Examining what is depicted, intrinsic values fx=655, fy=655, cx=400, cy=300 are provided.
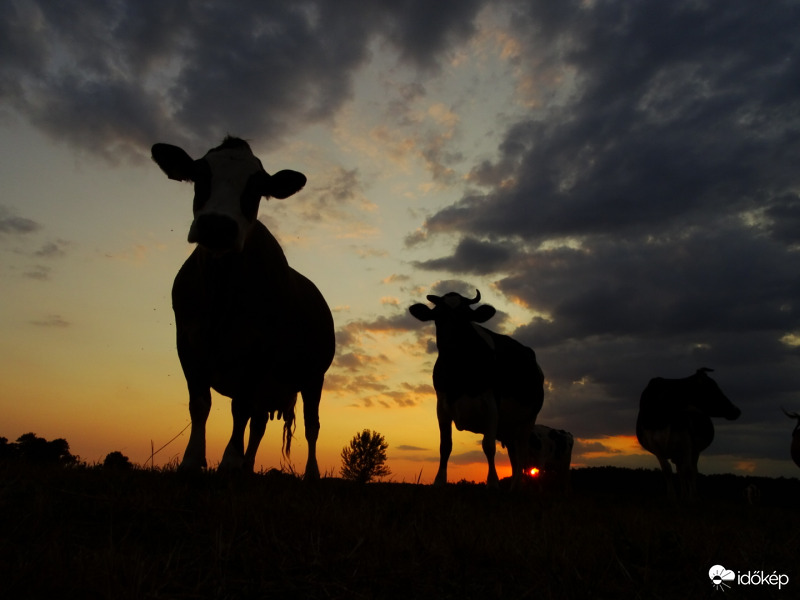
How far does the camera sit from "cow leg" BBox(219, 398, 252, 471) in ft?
22.1

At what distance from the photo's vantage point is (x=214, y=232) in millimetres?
6199

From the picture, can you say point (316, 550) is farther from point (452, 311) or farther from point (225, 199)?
point (452, 311)

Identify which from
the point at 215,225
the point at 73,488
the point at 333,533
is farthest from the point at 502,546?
the point at 215,225

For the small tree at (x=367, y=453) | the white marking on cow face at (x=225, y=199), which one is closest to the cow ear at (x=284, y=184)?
the white marking on cow face at (x=225, y=199)

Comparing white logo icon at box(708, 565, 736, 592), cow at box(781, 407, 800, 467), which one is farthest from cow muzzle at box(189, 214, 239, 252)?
cow at box(781, 407, 800, 467)

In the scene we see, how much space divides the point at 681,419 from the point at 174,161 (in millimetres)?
12169

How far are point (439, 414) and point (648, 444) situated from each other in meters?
6.24

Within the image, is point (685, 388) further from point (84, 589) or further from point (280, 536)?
point (84, 589)

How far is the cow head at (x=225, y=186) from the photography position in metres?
6.24

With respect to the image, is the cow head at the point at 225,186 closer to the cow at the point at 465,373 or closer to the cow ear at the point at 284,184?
the cow ear at the point at 284,184

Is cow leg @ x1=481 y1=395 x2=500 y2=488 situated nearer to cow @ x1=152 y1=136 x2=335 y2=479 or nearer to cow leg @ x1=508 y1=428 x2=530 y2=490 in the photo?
cow leg @ x1=508 y1=428 x2=530 y2=490

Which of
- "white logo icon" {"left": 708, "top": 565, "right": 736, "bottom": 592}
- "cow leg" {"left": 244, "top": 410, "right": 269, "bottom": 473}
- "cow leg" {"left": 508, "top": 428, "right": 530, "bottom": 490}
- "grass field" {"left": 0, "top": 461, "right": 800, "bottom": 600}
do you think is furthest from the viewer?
"cow leg" {"left": 508, "top": 428, "right": 530, "bottom": 490}

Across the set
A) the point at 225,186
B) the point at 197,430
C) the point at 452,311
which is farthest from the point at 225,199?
the point at 452,311

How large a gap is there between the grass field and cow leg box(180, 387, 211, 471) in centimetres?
171
